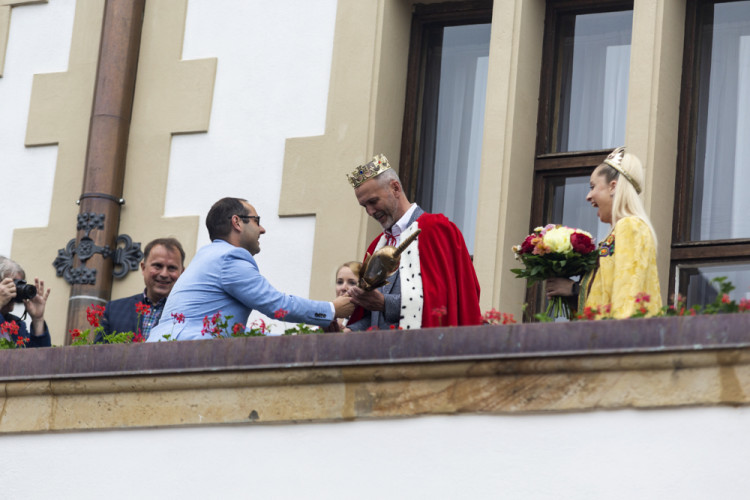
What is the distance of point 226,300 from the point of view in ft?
26.1

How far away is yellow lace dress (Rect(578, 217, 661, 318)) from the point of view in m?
7.30

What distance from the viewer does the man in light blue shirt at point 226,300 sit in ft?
25.7

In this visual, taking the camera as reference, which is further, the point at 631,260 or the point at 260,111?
the point at 260,111

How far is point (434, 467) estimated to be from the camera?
22.6ft

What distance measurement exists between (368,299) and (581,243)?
3.17ft

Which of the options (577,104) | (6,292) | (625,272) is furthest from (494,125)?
(6,292)

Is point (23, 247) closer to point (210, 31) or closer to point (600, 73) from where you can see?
point (210, 31)

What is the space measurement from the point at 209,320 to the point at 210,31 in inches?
115

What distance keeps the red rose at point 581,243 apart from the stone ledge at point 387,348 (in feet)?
3.12

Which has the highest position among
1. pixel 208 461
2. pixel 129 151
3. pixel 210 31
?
pixel 210 31

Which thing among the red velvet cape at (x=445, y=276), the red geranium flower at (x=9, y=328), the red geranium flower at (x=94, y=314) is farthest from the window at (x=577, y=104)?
the red geranium flower at (x=9, y=328)

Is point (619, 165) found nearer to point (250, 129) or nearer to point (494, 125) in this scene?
point (494, 125)

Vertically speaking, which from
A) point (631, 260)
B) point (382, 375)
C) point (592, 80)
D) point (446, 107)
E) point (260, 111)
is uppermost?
point (592, 80)

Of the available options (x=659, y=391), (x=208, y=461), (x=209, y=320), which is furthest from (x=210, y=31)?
(x=659, y=391)
